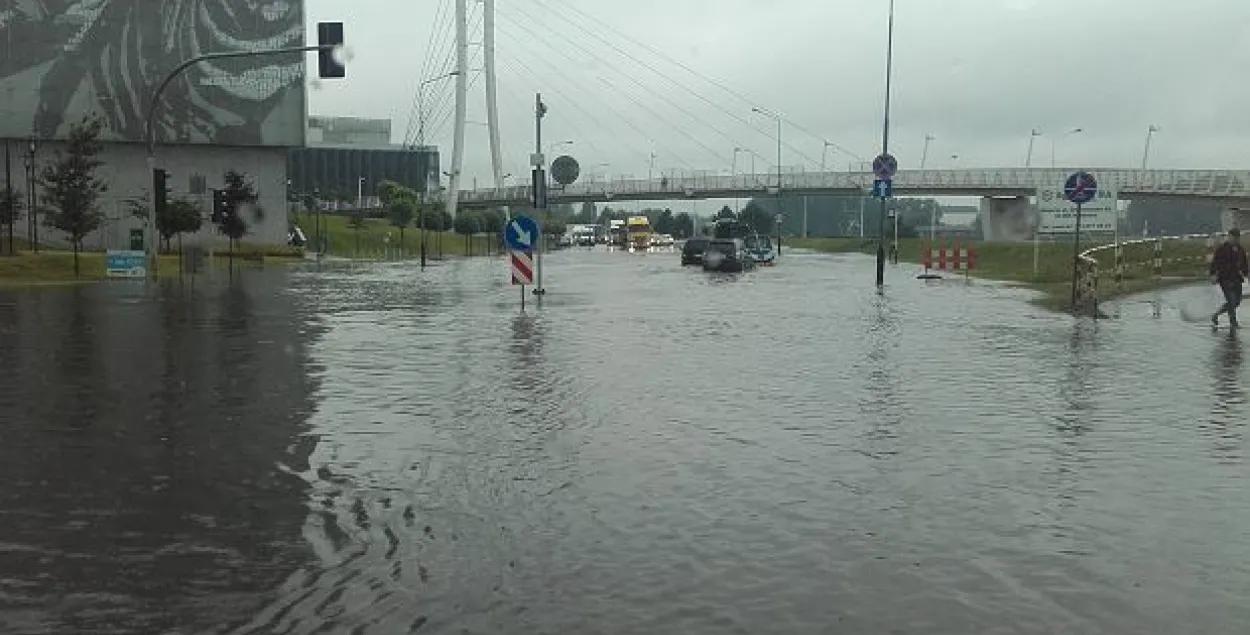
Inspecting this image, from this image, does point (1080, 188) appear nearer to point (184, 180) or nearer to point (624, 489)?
point (624, 489)

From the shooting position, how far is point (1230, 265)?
2077cm

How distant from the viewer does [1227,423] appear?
35.9 feet

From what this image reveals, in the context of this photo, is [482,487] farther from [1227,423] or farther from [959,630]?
[1227,423]

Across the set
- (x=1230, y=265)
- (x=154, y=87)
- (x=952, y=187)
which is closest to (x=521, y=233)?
(x=1230, y=265)

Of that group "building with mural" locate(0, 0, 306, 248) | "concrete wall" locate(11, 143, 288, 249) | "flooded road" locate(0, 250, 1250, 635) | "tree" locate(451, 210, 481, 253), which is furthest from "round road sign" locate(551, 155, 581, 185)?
"tree" locate(451, 210, 481, 253)

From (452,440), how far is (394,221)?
4874 inches

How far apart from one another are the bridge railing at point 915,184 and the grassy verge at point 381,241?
11.2 metres

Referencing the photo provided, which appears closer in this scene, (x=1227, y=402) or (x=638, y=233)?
(x=1227, y=402)

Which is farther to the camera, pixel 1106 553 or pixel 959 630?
A: pixel 1106 553

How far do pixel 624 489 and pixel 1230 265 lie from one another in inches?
647

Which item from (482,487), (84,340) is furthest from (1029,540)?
(84,340)

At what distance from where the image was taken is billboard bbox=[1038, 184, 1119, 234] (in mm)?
36438

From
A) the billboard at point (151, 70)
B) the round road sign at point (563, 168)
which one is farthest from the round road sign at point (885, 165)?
the billboard at point (151, 70)

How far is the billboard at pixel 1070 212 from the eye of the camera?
36.4 m
